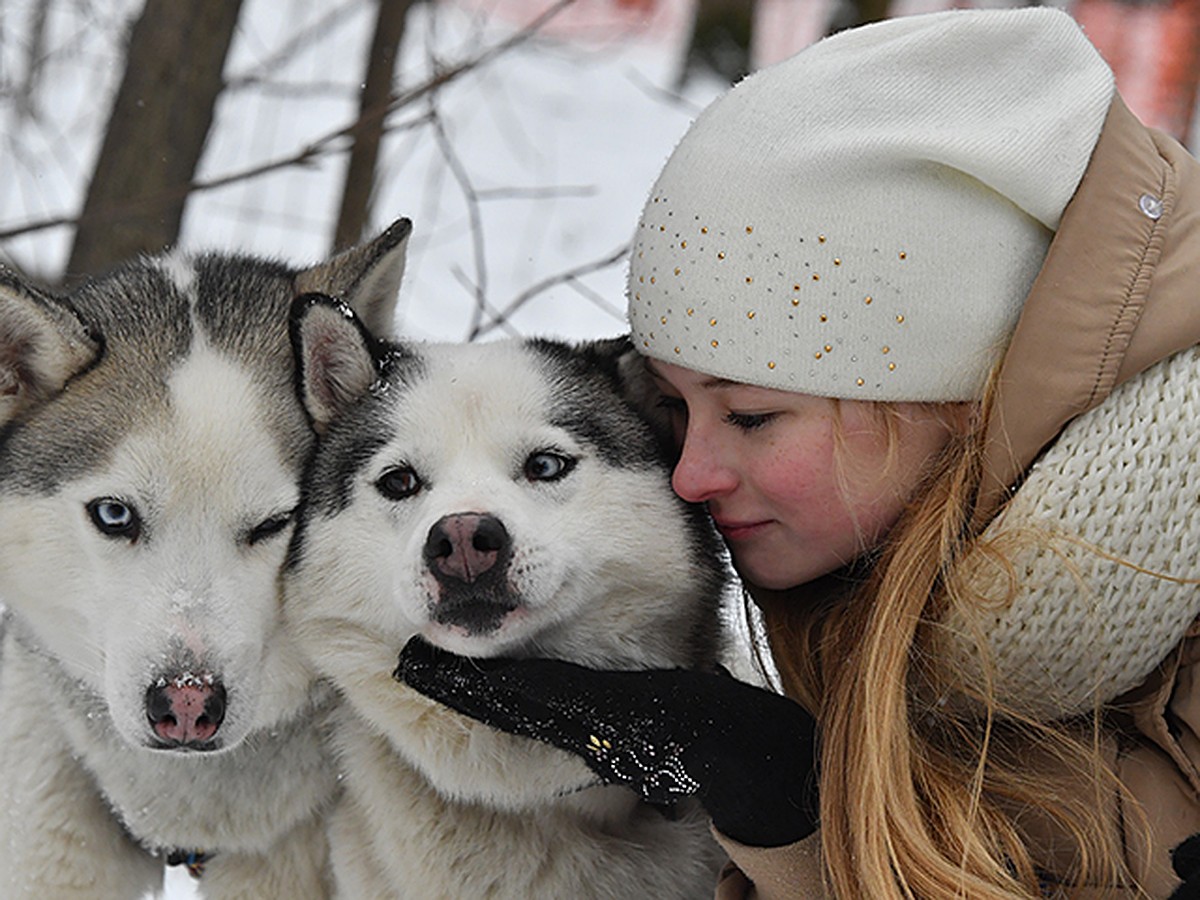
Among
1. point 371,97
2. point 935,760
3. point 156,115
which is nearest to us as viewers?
point 935,760

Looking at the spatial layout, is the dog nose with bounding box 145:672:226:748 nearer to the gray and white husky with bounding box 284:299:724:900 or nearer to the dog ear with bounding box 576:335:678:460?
the gray and white husky with bounding box 284:299:724:900

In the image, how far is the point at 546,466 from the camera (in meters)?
2.11

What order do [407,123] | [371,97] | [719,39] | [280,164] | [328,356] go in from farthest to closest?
[719,39] < [371,97] < [407,123] < [280,164] < [328,356]

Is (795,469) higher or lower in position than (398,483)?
higher

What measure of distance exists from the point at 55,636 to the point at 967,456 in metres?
1.48

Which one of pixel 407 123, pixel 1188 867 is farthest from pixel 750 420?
pixel 407 123

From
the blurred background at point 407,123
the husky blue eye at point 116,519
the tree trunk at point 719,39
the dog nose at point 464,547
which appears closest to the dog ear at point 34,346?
the husky blue eye at point 116,519

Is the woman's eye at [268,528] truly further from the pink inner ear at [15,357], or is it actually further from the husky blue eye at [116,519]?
the pink inner ear at [15,357]

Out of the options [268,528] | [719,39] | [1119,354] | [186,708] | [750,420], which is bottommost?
[719,39]

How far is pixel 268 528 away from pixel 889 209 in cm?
107

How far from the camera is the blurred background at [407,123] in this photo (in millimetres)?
3471

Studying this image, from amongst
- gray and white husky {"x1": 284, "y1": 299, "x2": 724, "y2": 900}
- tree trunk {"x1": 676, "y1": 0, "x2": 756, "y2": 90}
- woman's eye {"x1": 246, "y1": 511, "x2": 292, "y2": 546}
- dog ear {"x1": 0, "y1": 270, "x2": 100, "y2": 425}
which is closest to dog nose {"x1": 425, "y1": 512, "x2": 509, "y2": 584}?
gray and white husky {"x1": 284, "y1": 299, "x2": 724, "y2": 900}

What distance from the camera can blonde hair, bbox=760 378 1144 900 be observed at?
5.94 ft

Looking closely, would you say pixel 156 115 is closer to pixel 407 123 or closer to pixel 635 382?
pixel 407 123
